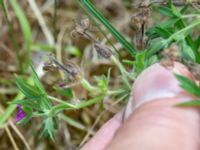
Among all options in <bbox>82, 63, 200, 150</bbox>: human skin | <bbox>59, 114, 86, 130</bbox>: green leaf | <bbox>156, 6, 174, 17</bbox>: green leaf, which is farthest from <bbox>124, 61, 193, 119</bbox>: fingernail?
<bbox>59, 114, 86, 130</bbox>: green leaf

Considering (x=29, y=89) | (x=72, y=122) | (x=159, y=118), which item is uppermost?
(x=29, y=89)

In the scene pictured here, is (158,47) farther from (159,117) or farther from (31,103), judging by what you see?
(31,103)

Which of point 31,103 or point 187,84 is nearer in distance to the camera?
point 187,84

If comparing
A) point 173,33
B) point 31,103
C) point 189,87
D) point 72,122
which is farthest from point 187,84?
point 72,122

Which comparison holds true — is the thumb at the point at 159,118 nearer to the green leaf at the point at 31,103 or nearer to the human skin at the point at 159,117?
the human skin at the point at 159,117

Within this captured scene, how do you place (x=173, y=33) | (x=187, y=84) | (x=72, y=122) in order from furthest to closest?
(x=72, y=122) → (x=173, y=33) → (x=187, y=84)

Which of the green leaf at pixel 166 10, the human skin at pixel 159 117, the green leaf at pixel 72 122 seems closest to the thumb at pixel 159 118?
the human skin at pixel 159 117

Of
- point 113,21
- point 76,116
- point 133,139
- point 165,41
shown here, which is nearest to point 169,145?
point 133,139

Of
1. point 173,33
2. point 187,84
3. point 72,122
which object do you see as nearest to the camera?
point 187,84

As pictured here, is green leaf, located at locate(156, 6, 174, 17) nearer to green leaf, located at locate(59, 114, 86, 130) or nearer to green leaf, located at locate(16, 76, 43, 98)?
green leaf, located at locate(16, 76, 43, 98)

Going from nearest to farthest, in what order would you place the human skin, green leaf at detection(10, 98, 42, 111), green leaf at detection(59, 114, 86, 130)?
the human skin → green leaf at detection(10, 98, 42, 111) → green leaf at detection(59, 114, 86, 130)
